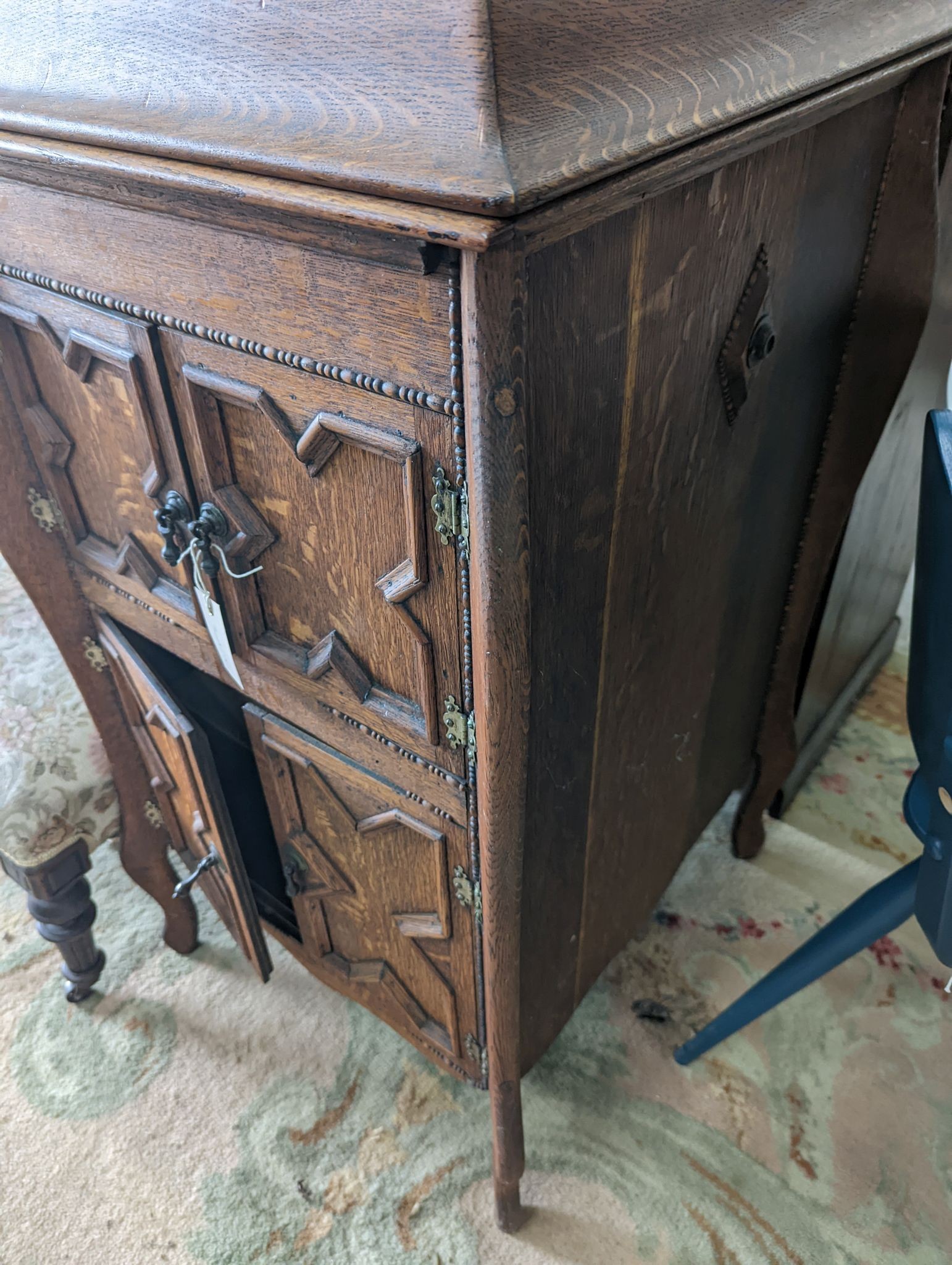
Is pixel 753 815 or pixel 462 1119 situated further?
pixel 753 815

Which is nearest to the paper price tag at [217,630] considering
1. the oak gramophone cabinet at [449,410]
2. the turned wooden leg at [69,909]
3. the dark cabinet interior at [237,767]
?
the oak gramophone cabinet at [449,410]

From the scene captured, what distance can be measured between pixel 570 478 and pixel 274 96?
0.84 ft

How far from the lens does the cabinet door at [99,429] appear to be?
25.8 inches

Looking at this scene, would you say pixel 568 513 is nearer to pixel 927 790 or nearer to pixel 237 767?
pixel 927 790

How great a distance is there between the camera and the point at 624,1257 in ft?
2.96

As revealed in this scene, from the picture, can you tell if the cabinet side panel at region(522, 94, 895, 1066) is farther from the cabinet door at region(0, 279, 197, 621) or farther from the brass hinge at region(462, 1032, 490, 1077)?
the cabinet door at region(0, 279, 197, 621)

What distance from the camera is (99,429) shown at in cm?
75

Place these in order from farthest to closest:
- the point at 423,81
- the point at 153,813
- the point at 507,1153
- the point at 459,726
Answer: the point at 153,813
the point at 507,1153
the point at 459,726
the point at 423,81

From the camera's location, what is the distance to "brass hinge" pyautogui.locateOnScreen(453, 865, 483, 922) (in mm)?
714

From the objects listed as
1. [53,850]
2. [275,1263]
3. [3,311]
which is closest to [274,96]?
[3,311]

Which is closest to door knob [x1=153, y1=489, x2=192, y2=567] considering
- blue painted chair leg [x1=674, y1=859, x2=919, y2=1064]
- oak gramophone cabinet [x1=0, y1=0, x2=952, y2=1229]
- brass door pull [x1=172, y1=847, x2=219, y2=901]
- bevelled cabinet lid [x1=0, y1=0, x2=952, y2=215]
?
oak gramophone cabinet [x1=0, y1=0, x2=952, y2=1229]

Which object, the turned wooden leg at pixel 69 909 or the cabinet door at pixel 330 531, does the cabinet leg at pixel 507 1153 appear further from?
the turned wooden leg at pixel 69 909

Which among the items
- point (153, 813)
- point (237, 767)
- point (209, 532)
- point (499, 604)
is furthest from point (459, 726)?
point (153, 813)

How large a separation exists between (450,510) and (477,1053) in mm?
611
